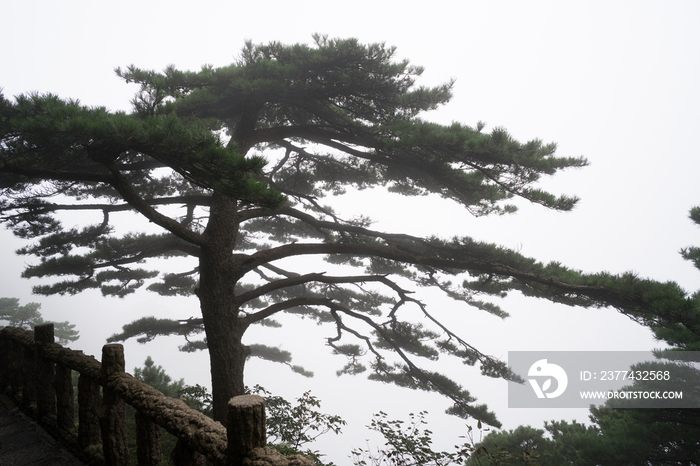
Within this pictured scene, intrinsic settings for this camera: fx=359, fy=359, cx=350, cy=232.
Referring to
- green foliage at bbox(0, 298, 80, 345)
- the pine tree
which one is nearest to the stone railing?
the pine tree

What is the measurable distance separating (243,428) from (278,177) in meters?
6.10

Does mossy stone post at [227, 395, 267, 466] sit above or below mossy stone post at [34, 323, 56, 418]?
below

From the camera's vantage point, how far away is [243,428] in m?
1.33

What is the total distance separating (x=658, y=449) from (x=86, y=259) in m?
9.36

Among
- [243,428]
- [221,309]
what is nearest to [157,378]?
[221,309]

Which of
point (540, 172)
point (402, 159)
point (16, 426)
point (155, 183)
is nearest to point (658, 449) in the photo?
point (540, 172)

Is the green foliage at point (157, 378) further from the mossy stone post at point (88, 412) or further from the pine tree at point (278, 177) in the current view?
the mossy stone post at point (88, 412)

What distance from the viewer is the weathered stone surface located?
1.27 meters

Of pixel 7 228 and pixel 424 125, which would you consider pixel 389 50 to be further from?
pixel 7 228

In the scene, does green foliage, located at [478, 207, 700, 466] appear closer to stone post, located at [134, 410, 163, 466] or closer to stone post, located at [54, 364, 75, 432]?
stone post, located at [134, 410, 163, 466]

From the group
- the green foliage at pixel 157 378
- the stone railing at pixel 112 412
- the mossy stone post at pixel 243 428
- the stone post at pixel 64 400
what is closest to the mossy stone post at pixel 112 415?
the stone railing at pixel 112 412

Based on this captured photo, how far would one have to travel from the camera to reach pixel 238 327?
475 cm

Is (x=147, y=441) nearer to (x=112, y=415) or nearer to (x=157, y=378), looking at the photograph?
(x=112, y=415)

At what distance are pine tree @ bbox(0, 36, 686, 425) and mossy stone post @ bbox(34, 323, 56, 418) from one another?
1.38m
